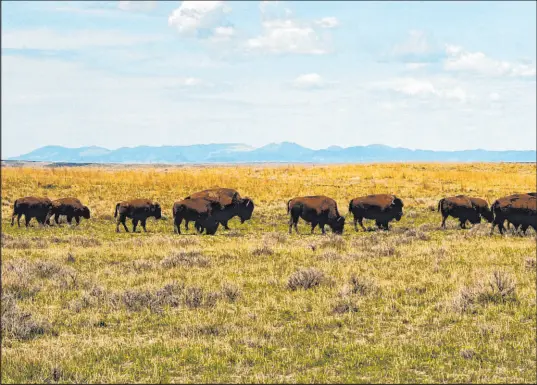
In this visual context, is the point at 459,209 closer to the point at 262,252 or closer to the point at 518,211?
the point at 518,211

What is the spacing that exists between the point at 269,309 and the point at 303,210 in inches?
533

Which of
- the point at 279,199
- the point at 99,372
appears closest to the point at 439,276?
the point at 99,372

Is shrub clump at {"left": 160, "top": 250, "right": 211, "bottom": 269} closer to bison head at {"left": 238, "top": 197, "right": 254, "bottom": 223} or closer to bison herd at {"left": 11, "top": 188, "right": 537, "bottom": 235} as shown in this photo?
bison herd at {"left": 11, "top": 188, "right": 537, "bottom": 235}

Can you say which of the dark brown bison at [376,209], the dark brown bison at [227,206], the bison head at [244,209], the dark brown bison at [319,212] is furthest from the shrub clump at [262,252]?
the bison head at [244,209]

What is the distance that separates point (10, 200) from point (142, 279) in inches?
1017

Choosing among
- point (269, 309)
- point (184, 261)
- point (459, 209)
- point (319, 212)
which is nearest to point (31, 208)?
point (319, 212)

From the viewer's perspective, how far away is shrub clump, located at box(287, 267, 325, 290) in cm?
1332

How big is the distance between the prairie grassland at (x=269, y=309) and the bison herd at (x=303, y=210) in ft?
5.36

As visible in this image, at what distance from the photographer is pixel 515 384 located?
755 cm

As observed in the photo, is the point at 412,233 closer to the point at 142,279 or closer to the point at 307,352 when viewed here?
the point at 142,279

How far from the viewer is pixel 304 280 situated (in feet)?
43.8

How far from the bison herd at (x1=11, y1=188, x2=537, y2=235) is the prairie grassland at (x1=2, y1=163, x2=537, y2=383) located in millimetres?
1635

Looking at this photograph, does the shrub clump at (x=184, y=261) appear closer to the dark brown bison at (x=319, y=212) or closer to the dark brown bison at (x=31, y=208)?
the dark brown bison at (x=319, y=212)

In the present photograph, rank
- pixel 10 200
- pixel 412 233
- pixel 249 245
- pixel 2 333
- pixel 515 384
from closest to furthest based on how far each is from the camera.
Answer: pixel 515 384
pixel 2 333
pixel 249 245
pixel 412 233
pixel 10 200
